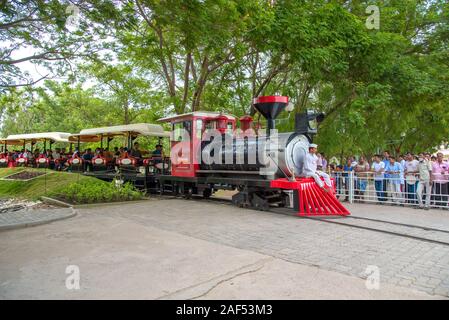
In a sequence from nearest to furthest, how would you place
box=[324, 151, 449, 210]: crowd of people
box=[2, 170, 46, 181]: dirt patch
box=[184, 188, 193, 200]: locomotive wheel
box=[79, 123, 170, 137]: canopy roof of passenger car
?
box=[324, 151, 449, 210]: crowd of people
box=[184, 188, 193, 200]: locomotive wheel
box=[79, 123, 170, 137]: canopy roof of passenger car
box=[2, 170, 46, 181]: dirt patch

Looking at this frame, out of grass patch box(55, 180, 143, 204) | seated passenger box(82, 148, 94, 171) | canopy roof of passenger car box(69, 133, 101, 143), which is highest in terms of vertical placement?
canopy roof of passenger car box(69, 133, 101, 143)

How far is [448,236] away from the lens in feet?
23.2

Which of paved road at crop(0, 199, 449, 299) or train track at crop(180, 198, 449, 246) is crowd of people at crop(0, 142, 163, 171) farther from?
train track at crop(180, 198, 449, 246)

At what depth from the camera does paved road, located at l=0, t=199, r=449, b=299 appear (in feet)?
13.2

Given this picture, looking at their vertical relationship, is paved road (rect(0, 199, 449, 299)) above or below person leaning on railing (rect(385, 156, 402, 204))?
below

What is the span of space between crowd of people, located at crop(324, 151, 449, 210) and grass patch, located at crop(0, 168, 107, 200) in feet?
31.1

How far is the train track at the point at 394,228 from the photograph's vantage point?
22.4 feet

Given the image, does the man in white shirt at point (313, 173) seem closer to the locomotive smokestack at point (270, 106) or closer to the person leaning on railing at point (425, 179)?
the locomotive smokestack at point (270, 106)

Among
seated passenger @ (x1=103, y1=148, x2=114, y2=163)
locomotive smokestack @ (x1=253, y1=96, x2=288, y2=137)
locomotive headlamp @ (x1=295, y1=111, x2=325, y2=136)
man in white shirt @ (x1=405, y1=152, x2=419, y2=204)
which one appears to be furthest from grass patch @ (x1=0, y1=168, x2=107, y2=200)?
man in white shirt @ (x1=405, y1=152, x2=419, y2=204)

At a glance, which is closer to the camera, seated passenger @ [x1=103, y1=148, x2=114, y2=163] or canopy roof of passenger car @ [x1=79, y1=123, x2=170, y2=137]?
canopy roof of passenger car @ [x1=79, y1=123, x2=170, y2=137]

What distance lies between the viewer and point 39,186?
1365 centimetres

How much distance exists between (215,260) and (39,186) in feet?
35.8
